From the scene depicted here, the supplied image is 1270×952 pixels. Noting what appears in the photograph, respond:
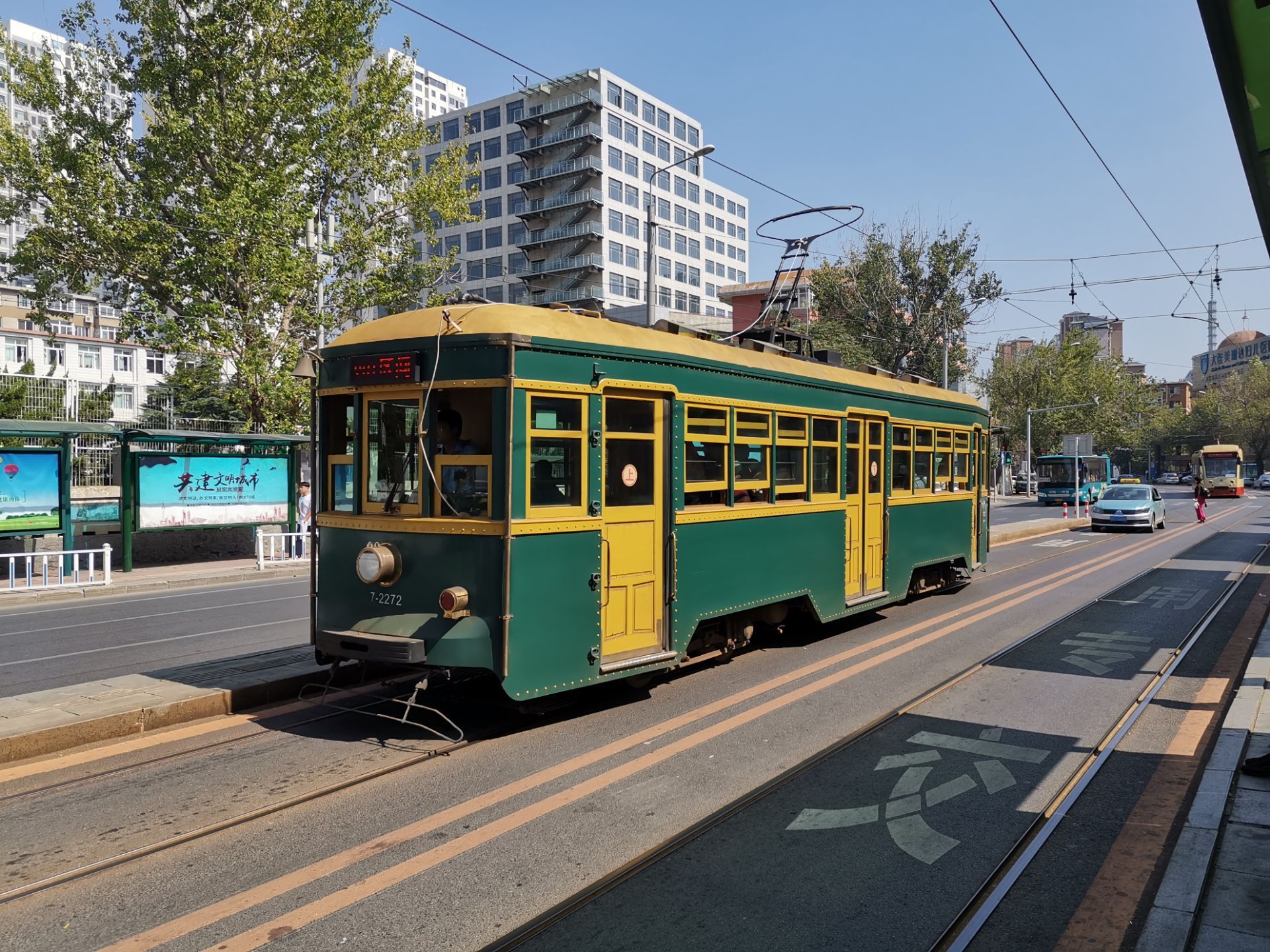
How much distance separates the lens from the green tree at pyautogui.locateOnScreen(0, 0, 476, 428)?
21047 mm

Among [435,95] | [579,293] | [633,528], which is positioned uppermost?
[435,95]

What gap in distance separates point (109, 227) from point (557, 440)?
1999 centimetres

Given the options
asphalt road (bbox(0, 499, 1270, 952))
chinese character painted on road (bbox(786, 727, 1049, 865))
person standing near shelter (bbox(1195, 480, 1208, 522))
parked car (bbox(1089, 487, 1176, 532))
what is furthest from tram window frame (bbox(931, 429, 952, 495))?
person standing near shelter (bbox(1195, 480, 1208, 522))

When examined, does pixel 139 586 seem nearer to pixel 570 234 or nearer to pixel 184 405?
pixel 184 405

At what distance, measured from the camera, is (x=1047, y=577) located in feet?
53.4

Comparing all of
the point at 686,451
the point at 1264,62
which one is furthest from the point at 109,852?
the point at 1264,62

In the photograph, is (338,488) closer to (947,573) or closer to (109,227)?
(947,573)

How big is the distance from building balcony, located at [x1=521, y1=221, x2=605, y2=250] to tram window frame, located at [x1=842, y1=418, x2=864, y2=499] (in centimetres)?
6197

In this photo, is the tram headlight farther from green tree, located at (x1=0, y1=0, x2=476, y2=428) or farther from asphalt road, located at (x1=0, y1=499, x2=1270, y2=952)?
green tree, located at (x1=0, y1=0, x2=476, y2=428)

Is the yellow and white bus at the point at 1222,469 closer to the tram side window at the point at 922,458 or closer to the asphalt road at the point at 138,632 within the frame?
the tram side window at the point at 922,458

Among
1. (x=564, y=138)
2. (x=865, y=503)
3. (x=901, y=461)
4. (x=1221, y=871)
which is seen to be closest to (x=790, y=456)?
(x=865, y=503)

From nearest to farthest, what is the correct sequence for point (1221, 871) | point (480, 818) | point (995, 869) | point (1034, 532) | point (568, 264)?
point (1221, 871) → point (995, 869) → point (480, 818) → point (1034, 532) → point (568, 264)

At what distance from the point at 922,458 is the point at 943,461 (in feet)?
3.13

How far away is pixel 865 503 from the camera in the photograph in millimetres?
10633
